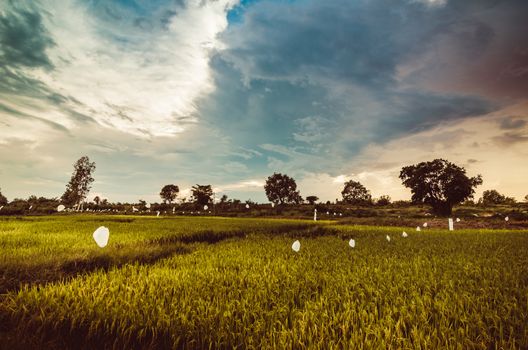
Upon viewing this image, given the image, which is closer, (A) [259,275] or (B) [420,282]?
(B) [420,282]

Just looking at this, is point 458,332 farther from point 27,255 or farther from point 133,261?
point 27,255

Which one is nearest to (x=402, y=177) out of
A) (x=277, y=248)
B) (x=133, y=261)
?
(x=277, y=248)

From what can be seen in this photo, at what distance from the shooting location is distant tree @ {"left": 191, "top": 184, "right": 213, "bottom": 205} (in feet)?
195

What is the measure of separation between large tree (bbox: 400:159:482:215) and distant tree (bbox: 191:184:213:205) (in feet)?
123

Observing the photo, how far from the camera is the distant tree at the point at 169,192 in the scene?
83.2m

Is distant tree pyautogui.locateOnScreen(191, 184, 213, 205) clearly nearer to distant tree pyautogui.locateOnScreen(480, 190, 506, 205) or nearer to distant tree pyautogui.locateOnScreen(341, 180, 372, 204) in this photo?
distant tree pyautogui.locateOnScreen(341, 180, 372, 204)

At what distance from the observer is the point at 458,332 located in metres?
2.50

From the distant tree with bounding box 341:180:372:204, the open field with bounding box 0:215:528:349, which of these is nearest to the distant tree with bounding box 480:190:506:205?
the distant tree with bounding box 341:180:372:204

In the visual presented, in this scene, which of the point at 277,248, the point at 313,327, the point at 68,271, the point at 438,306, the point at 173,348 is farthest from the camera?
the point at 277,248

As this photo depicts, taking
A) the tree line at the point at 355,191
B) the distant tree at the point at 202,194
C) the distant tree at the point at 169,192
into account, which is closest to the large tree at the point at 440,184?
the tree line at the point at 355,191

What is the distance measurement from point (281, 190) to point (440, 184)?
4518 centimetres

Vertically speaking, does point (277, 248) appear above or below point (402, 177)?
below

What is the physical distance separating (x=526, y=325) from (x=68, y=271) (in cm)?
671

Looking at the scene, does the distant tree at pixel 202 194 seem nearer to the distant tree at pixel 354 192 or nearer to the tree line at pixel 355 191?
the tree line at pixel 355 191
